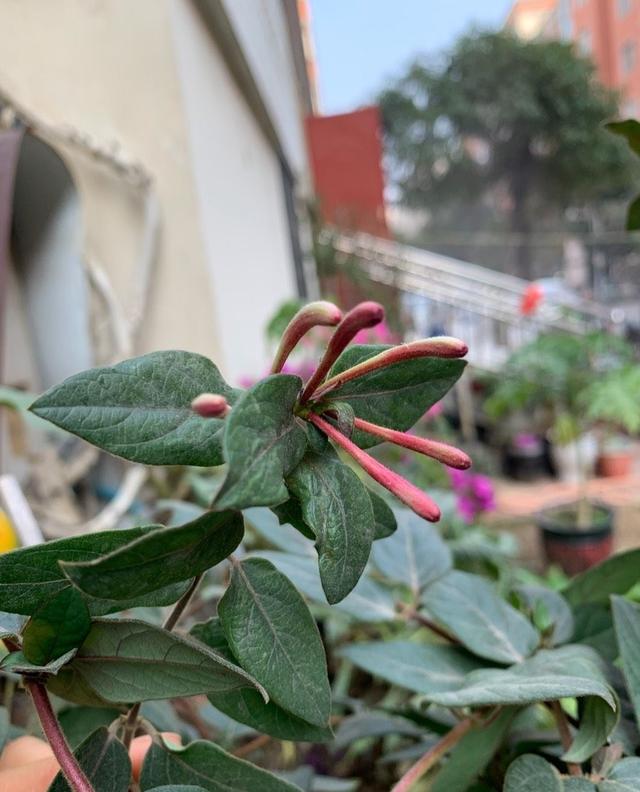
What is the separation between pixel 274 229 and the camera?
3.91m

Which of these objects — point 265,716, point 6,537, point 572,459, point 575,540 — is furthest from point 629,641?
point 572,459

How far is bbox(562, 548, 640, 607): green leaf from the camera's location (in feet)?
1.19

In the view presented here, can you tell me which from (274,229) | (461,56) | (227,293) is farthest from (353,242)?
(461,56)

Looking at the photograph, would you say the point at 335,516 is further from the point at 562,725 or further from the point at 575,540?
the point at 575,540

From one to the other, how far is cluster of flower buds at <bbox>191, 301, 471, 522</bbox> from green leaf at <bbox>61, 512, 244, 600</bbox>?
0.03 m

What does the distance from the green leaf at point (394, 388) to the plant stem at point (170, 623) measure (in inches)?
3.0

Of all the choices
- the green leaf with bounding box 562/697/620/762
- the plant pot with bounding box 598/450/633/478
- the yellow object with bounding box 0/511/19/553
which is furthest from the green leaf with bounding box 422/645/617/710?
the plant pot with bounding box 598/450/633/478

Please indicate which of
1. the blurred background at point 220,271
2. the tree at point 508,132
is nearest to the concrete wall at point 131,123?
the blurred background at point 220,271

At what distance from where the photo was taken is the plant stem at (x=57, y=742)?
20 centimetres

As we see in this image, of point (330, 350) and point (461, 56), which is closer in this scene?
point (330, 350)

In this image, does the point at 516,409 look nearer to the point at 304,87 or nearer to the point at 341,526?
the point at 341,526

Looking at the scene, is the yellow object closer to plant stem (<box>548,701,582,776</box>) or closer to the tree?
plant stem (<box>548,701,582,776</box>)

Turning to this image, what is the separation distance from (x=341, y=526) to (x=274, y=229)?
3871 millimetres

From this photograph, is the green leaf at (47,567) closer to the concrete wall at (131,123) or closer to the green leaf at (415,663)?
the green leaf at (415,663)
